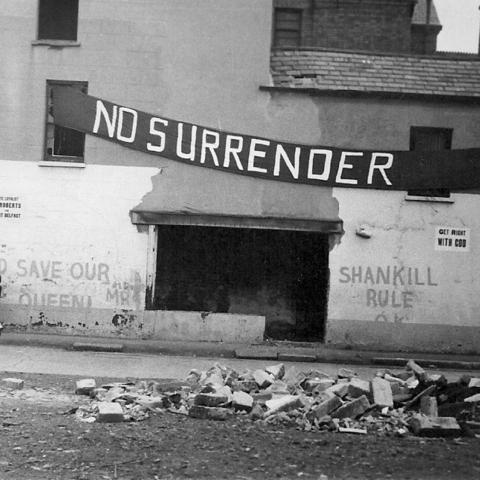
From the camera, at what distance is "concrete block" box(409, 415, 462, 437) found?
8.01 metres

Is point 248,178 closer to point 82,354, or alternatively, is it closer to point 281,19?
point 82,354

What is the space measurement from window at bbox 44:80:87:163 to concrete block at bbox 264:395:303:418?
10.7 metres

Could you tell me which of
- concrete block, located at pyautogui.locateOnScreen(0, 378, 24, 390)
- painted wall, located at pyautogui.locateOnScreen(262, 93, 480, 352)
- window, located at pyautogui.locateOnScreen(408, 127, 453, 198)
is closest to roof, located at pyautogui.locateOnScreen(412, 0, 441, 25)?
window, located at pyautogui.locateOnScreen(408, 127, 453, 198)

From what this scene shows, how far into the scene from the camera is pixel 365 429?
27.1 ft

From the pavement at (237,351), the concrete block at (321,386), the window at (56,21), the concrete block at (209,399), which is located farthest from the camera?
the window at (56,21)

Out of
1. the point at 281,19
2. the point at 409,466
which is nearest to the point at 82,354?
the point at 409,466

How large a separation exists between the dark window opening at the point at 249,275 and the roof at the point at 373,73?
12.9ft

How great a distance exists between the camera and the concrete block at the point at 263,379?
393 inches

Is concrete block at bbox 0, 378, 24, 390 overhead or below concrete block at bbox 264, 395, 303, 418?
below

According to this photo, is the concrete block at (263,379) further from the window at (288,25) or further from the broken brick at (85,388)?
the window at (288,25)

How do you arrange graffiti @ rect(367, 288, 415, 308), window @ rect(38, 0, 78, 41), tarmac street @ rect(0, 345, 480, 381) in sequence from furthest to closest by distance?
window @ rect(38, 0, 78, 41) < graffiti @ rect(367, 288, 415, 308) < tarmac street @ rect(0, 345, 480, 381)

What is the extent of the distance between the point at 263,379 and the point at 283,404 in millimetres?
1296

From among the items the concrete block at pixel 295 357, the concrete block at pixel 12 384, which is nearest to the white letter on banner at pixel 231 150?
the concrete block at pixel 295 357

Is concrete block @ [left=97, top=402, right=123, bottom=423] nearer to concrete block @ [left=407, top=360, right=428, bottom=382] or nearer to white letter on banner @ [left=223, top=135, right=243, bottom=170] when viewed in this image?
concrete block @ [left=407, top=360, right=428, bottom=382]
